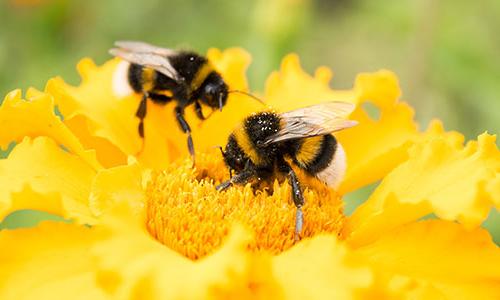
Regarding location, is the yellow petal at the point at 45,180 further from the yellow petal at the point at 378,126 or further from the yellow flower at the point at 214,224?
the yellow petal at the point at 378,126

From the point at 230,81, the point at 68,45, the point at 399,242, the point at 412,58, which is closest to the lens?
the point at 399,242

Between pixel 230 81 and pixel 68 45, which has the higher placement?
pixel 230 81

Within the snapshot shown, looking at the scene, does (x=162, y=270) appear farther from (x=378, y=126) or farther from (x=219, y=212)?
(x=378, y=126)

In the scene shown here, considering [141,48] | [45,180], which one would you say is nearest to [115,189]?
[45,180]

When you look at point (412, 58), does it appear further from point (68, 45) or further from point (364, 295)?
point (364, 295)

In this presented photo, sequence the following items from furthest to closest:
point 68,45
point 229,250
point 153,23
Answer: point 153,23, point 68,45, point 229,250

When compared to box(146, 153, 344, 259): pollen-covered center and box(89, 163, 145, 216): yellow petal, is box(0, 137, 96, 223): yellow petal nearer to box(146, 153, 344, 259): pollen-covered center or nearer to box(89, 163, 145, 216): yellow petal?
box(89, 163, 145, 216): yellow petal

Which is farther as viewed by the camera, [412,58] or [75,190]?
[412,58]

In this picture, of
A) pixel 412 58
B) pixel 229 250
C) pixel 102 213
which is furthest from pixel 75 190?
pixel 412 58
